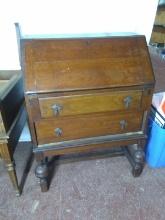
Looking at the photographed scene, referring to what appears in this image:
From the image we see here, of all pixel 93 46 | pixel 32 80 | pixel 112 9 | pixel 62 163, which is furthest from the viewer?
pixel 62 163

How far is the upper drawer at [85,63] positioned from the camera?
1.00 metres

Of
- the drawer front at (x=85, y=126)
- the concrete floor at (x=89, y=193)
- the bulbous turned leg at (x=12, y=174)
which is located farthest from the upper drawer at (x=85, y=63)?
the concrete floor at (x=89, y=193)

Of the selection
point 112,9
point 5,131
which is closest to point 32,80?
point 5,131

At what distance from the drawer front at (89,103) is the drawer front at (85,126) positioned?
0.05 m

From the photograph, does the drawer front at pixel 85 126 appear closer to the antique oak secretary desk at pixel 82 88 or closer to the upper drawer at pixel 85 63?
the antique oak secretary desk at pixel 82 88

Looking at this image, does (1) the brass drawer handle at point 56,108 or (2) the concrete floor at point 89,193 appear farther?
(2) the concrete floor at point 89,193

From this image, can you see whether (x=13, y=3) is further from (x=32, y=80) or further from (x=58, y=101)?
(x=58, y=101)

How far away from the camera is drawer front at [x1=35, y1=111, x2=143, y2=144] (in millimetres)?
1130

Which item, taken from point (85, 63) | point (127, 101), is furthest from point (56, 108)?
point (127, 101)

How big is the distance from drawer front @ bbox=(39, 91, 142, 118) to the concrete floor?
1.99 feet

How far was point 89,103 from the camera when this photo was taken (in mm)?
1091

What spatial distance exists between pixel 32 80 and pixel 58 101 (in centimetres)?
18

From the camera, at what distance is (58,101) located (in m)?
1.04

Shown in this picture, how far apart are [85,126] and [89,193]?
0.56 meters
